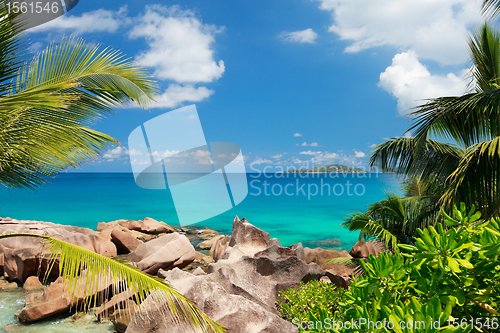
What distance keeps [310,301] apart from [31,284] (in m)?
7.39

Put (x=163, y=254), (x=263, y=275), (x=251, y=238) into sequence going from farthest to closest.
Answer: (x=251, y=238) → (x=163, y=254) → (x=263, y=275)

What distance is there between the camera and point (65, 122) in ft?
11.9

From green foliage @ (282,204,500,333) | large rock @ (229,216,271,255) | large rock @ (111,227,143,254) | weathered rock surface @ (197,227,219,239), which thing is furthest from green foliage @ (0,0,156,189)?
weathered rock surface @ (197,227,219,239)

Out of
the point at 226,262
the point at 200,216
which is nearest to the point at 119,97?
the point at 226,262

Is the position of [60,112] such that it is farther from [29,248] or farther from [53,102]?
[29,248]

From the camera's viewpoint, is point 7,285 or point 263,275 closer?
point 263,275

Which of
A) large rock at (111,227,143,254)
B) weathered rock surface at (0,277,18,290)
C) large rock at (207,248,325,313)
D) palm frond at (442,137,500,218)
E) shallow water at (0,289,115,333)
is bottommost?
shallow water at (0,289,115,333)

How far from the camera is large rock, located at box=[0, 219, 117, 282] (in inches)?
289


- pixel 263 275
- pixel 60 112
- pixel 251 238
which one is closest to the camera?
pixel 60 112

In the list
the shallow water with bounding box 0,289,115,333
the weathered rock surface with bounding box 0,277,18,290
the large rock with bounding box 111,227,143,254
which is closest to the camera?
the shallow water with bounding box 0,289,115,333

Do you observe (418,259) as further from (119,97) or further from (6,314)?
(6,314)

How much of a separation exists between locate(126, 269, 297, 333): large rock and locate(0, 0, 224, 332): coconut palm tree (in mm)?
222

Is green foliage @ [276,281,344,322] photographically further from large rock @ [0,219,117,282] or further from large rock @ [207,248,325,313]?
large rock @ [0,219,117,282]

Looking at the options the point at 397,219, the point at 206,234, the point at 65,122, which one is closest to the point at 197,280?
the point at 65,122
